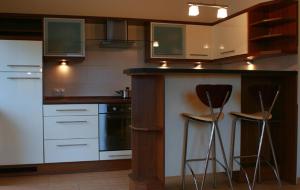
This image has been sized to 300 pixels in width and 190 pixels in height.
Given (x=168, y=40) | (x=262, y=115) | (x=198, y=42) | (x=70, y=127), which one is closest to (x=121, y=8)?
(x=168, y=40)

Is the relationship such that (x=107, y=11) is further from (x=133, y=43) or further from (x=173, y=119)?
(x=173, y=119)

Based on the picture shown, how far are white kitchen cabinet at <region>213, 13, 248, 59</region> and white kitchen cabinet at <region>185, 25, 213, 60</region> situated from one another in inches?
3.5

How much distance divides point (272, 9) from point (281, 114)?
1.22 meters

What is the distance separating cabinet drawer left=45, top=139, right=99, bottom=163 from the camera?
13.4 ft

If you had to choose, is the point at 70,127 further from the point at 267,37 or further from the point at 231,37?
the point at 267,37

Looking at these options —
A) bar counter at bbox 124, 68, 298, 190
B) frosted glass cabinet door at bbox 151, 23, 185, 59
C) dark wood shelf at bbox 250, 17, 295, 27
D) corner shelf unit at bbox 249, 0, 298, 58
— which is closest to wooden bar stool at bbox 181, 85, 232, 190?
bar counter at bbox 124, 68, 298, 190

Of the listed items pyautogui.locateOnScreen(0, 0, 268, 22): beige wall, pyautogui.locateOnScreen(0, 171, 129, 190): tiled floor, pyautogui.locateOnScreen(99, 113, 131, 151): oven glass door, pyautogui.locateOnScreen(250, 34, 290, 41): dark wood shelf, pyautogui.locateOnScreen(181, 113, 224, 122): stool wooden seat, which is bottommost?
pyautogui.locateOnScreen(0, 171, 129, 190): tiled floor

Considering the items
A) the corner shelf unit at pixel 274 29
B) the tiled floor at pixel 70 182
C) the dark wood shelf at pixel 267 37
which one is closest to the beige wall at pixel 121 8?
the corner shelf unit at pixel 274 29

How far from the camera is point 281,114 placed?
12.6 feet

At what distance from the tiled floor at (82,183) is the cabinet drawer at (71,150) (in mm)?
206

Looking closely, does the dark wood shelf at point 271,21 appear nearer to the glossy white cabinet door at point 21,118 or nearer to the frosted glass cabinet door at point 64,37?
the frosted glass cabinet door at point 64,37

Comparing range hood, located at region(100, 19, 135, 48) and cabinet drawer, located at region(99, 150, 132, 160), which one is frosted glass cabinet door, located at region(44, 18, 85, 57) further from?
cabinet drawer, located at region(99, 150, 132, 160)

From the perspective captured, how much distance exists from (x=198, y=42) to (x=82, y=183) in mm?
2594

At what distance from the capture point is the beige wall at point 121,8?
15.4ft
